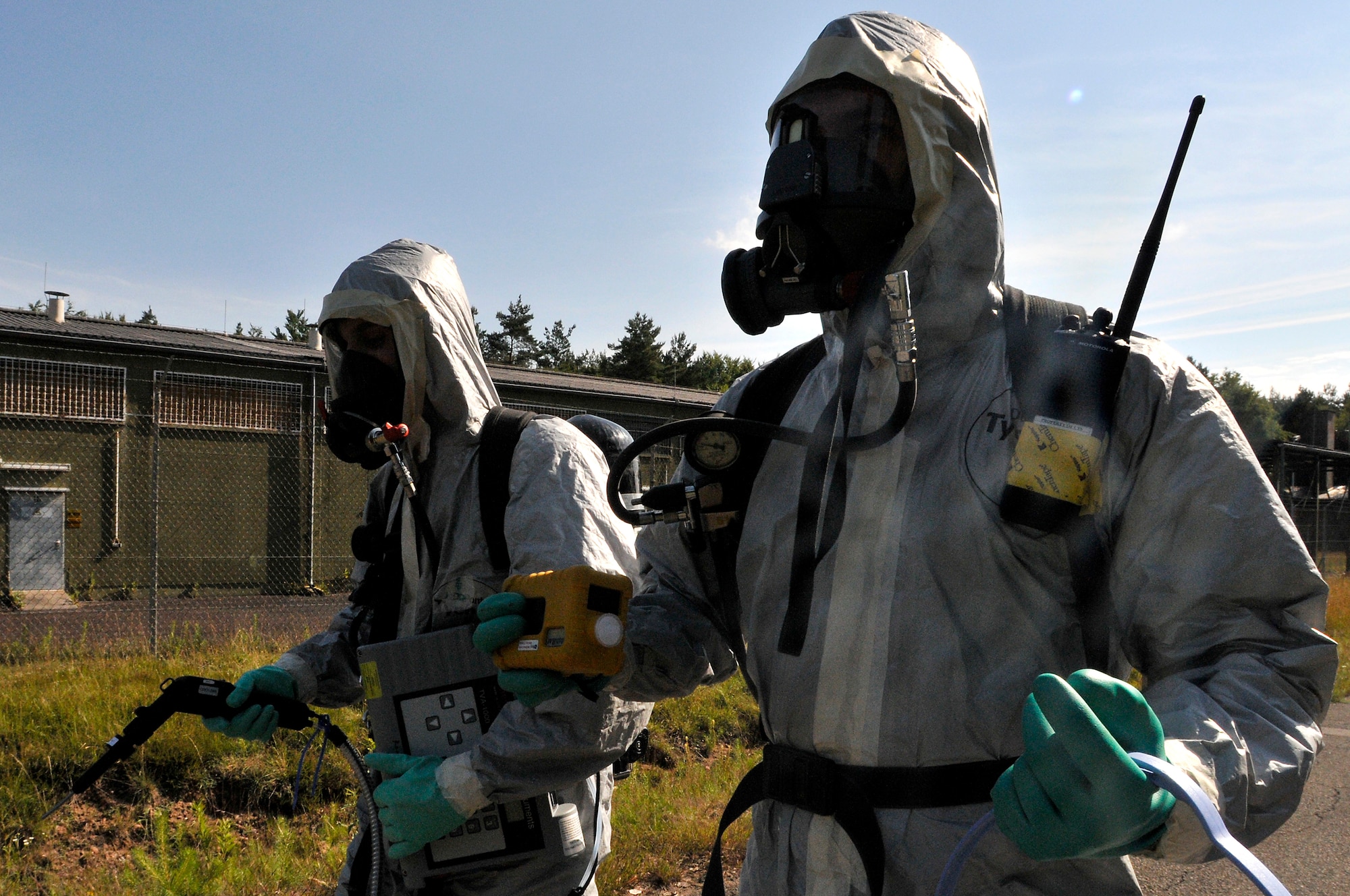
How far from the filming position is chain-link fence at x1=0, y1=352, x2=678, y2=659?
15.2m

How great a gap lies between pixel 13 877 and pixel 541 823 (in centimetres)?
358

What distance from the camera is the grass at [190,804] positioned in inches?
174

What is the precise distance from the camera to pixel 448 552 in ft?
8.73

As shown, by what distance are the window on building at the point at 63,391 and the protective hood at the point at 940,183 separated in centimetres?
1560

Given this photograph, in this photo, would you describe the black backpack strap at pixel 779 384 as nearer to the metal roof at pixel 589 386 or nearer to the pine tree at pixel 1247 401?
the metal roof at pixel 589 386

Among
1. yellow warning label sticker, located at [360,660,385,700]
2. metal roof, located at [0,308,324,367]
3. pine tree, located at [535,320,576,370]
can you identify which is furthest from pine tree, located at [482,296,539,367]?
yellow warning label sticker, located at [360,660,385,700]

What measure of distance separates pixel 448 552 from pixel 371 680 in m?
0.39

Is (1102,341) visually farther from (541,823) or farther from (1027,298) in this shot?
(541,823)

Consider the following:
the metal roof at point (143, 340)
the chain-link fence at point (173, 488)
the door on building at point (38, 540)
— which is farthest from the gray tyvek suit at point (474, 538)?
the door on building at point (38, 540)

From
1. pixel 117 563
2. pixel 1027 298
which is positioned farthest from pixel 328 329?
pixel 117 563

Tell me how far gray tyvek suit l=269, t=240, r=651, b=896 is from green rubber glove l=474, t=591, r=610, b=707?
38 centimetres

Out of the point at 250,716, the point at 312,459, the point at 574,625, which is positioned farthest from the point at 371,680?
the point at 312,459

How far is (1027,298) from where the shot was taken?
Result: 5.63 feet

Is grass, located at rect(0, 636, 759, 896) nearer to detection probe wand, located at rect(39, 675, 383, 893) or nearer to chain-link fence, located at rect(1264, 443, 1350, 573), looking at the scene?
detection probe wand, located at rect(39, 675, 383, 893)
